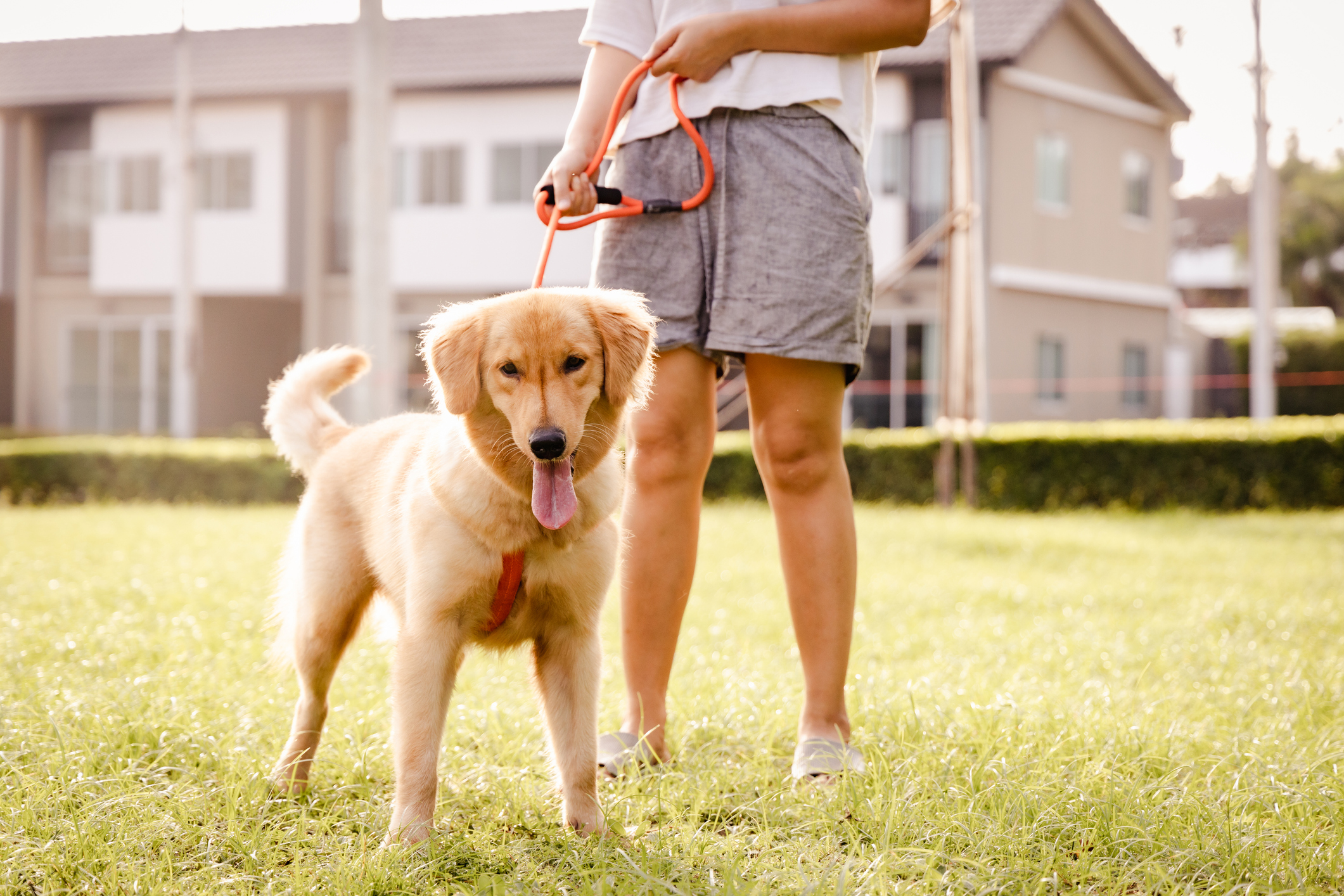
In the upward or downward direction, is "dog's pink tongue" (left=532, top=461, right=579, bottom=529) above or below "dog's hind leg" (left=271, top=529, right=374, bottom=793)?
above

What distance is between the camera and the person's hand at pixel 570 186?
8.81 ft

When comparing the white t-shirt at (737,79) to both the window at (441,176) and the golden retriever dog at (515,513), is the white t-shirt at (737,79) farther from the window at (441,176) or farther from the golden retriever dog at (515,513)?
the window at (441,176)

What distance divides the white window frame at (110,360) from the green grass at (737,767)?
19823 mm

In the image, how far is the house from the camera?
1992 cm

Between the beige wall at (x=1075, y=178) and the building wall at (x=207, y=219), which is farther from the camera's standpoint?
the building wall at (x=207, y=219)

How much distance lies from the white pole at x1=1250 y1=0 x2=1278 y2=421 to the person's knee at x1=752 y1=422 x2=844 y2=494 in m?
18.8

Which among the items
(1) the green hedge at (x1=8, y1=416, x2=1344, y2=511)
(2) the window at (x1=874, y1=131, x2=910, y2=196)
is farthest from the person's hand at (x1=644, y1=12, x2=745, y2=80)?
(2) the window at (x1=874, y1=131, x2=910, y2=196)

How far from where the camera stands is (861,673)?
387 cm

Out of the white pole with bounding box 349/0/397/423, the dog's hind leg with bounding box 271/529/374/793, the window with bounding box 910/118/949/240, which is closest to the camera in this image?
the dog's hind leg with bounding box 271/529/374/793

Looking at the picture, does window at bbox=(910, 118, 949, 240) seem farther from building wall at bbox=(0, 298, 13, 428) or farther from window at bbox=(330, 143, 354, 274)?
building wall at bbox=(0, 298, 13, 428)

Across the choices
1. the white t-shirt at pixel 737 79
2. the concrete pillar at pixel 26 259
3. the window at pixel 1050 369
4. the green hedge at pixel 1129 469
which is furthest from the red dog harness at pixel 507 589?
the concrete pillar at pixel 26 259

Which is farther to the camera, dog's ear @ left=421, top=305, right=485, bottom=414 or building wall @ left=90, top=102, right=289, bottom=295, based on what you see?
building wall @ left=90, top=102, right=289, bottom=295

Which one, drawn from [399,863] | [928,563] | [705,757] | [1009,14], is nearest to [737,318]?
[705,757]

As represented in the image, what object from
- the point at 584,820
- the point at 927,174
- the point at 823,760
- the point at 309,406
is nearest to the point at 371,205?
the point at 309,406
